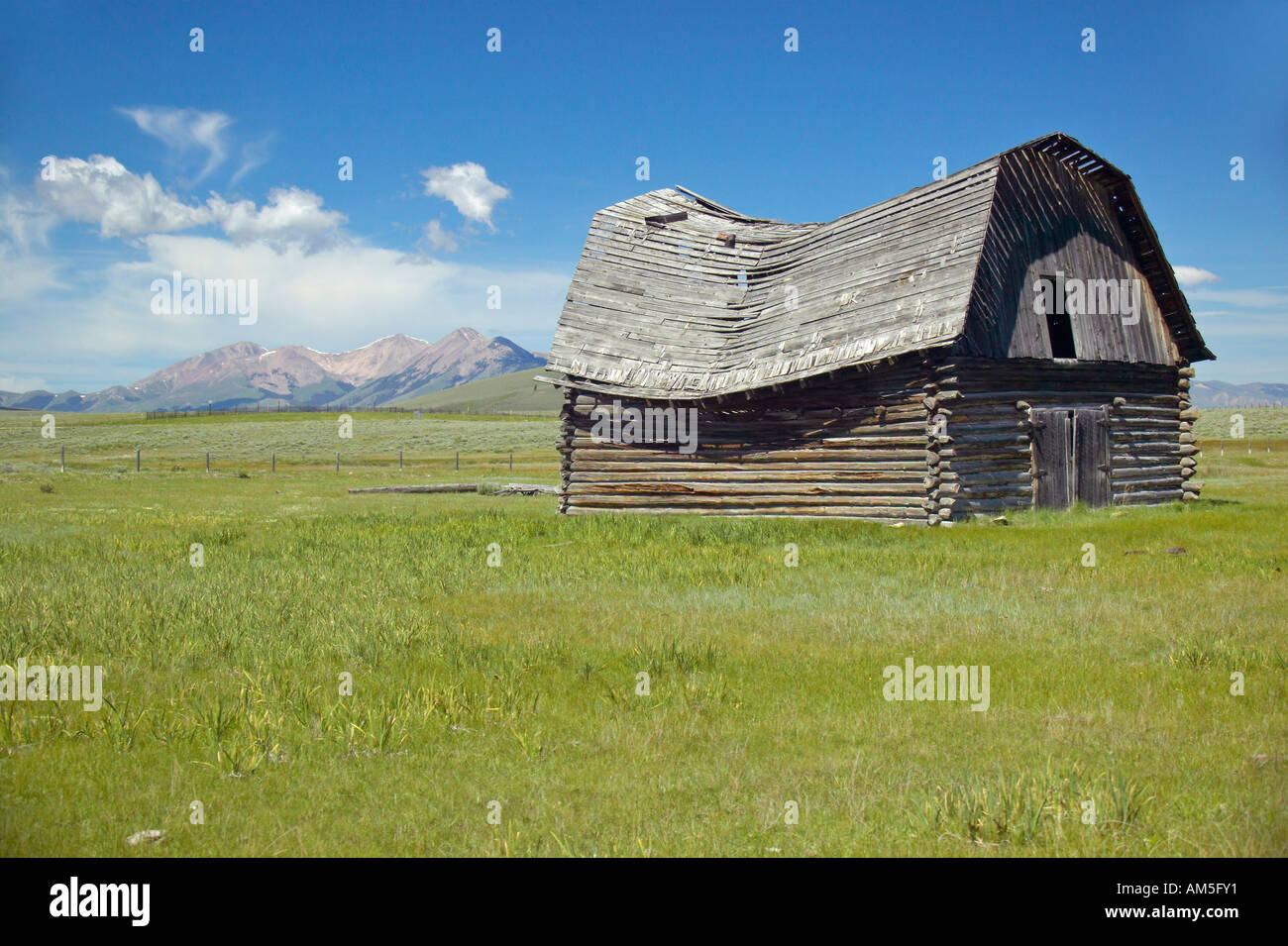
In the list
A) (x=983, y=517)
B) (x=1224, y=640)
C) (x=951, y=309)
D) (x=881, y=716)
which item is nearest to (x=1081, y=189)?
(x=951, y=309)

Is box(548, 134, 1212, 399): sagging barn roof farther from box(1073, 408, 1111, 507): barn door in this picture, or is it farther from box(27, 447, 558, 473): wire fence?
box(27, 447, 558, 473): wire fence

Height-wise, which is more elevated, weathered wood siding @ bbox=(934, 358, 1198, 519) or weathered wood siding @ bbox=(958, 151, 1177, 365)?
weathered wood siding @ bbox=(958, 151, 1177, 365)

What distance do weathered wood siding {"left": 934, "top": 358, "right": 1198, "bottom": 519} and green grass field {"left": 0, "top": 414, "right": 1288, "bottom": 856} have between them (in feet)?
13.9

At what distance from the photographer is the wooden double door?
857 inches

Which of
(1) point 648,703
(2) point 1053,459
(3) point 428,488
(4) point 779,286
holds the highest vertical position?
(4) point 779,286

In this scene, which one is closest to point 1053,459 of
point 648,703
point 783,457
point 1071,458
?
point 1071,458

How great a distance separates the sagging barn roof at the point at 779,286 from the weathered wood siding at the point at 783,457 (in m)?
0.81

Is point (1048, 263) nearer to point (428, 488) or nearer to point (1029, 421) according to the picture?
point (1029, 421)

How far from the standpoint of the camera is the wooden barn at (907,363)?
20.8 m

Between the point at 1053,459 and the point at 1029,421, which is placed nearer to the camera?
the point at 1029,421

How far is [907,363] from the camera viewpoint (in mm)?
20859

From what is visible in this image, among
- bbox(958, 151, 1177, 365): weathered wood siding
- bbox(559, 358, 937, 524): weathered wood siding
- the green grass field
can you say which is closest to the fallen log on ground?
bbox(559, 358, 937, 524): weathered wood siding

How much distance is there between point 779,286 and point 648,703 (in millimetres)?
21458
